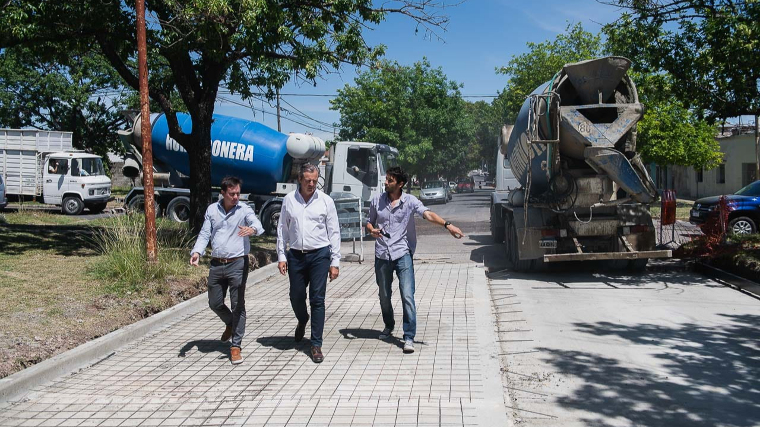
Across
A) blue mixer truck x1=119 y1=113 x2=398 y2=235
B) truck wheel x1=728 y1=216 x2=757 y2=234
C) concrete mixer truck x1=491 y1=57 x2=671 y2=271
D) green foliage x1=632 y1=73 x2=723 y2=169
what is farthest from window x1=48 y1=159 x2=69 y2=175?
truck wheel x1=728 y1=216 x2=757 y2=234

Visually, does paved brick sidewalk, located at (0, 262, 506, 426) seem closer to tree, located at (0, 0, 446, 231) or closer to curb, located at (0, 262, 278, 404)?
curb, located at (0, 262, 278, 404)

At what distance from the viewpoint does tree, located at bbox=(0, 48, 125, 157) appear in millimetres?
36125

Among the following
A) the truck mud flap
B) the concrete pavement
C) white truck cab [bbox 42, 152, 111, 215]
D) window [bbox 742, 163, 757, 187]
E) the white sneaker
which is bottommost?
the concrete pavement

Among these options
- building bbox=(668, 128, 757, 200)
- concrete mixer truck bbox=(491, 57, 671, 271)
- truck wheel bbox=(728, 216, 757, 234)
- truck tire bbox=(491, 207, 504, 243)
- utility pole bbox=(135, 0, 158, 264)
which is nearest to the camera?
utility pole bbox=(135, 0, 158, 264)

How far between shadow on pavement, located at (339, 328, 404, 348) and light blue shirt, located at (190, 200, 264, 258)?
5.44 ft

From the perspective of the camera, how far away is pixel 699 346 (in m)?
7.16

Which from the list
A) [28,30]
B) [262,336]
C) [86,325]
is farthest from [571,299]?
[28,30]

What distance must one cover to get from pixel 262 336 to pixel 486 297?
11.8 ft

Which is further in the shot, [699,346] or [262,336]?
[262,336]

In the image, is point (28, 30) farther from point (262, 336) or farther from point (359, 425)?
point (359, 425)

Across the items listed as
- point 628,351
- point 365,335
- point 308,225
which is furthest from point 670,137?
point 308,225

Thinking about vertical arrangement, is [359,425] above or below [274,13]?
below

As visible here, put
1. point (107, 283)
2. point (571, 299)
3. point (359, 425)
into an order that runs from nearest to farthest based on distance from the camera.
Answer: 1. point (359, 425)
2. point (107, 283)
3. point (571, 299)

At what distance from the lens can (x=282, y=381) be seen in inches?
235
